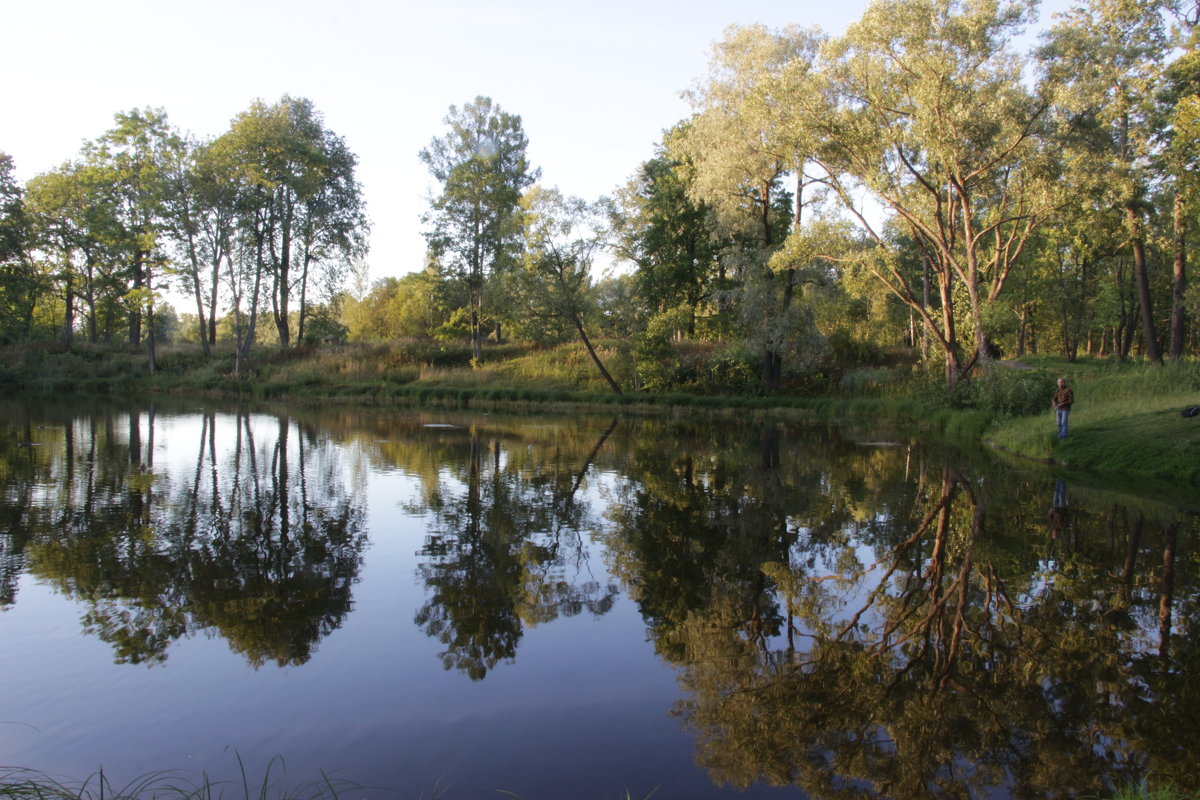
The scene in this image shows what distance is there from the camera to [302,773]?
14.9 feet

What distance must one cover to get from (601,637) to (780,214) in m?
30.5

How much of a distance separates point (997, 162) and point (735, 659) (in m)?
21.1

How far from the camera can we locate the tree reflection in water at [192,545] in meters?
6.81

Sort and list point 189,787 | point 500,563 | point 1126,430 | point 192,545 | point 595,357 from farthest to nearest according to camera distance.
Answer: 1. point 595,357
2. point 1126,430
3. point 192,545
4. point 500,563
5. point 189,787

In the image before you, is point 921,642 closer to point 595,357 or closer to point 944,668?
point 944,668

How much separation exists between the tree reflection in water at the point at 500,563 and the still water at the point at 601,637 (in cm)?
5

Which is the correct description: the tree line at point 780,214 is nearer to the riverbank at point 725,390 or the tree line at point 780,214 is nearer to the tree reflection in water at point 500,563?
the riverbank at point 725,390

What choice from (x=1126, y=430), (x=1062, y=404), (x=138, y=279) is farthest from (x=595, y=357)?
(x=138, y=279)

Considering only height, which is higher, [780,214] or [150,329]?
[780,214]

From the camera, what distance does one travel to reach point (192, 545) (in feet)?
30.6

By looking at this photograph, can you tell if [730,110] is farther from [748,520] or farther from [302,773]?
[302,773]

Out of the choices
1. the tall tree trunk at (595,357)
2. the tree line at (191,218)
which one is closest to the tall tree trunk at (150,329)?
the tree line at (191,218)

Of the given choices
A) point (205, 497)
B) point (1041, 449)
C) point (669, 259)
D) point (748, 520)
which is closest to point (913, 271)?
point (669, 259)

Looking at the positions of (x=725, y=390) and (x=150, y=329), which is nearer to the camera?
(x=725, y=390)
